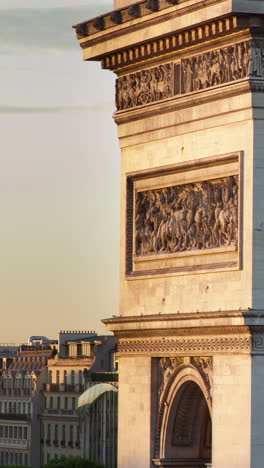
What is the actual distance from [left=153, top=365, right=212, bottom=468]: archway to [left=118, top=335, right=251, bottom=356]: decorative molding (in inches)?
20.4

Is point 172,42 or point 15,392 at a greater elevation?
point 172,42

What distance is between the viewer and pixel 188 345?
4472cm

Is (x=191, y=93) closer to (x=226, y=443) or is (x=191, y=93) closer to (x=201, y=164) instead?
(x=201, y=164)

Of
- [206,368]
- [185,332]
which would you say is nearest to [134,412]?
[185,332]

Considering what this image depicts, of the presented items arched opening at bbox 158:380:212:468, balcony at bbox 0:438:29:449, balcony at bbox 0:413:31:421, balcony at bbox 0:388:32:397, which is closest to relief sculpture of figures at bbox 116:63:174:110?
arched opening at bbox 158:380:212:468

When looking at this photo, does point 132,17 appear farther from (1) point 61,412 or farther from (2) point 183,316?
(1) point 61,412

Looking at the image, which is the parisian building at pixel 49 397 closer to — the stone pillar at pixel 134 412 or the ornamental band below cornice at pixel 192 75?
the stone pillar at pixel 134 412

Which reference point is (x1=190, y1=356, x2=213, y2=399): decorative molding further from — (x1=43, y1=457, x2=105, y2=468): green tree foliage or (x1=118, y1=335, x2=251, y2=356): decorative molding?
(x1=43, y1=457, x2=105, y2=468): green tree foliage

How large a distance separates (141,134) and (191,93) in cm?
233

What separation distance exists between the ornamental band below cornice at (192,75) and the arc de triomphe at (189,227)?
1.3 inches

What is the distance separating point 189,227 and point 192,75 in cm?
257

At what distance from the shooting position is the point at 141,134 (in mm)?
46656

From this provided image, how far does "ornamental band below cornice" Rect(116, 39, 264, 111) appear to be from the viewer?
140 ft

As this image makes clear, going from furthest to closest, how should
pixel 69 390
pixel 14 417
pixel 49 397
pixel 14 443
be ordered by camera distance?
1. pixel 14 443
2. pixel 14 417
3. pixel 49 397
4. pixel 69 390
